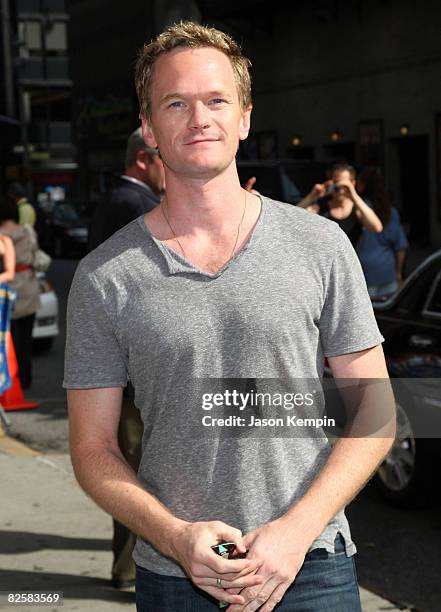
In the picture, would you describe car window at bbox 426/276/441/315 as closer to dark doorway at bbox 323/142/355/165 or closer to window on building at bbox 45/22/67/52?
dark doorway at bbox 323/142/355/165

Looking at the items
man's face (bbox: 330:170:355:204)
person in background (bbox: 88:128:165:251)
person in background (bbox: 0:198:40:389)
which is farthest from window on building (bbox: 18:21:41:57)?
Result: person in background (bbox: 88:128:165:251)

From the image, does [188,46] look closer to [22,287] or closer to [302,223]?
[302,223]

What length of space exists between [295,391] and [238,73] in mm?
693

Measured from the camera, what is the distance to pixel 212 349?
8.01ft

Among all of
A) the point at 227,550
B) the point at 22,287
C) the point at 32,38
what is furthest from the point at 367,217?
the point at 32,38

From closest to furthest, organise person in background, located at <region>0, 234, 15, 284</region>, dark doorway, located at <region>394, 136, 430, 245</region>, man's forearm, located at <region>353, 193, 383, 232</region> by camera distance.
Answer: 1. man's forearm, located at <region>353, 193, 383, 232</region>
2. person in background, located at <region>0, 234, 15, 284</region>
3. dark doorway, located at <region>394, 136, 430, 245</region>

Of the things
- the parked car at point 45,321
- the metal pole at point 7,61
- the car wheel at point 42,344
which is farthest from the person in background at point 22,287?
the metal pole at point 7,61

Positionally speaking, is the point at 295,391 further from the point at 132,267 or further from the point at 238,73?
the point at 238,73

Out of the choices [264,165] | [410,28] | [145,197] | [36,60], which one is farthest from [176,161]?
[36,60]

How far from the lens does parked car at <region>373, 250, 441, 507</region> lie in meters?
6.58

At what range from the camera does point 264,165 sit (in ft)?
60.7

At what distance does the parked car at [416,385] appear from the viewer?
658 cm

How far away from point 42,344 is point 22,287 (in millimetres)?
3185

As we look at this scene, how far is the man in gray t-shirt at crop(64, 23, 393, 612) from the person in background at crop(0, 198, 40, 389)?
841 centimetres
